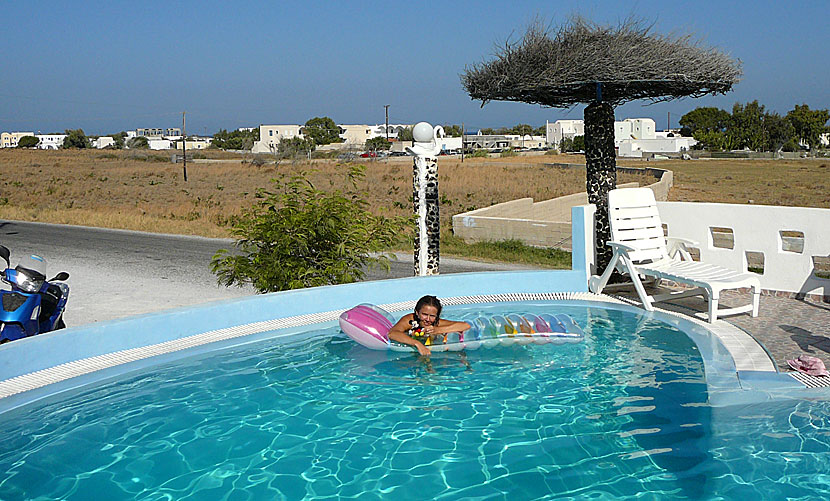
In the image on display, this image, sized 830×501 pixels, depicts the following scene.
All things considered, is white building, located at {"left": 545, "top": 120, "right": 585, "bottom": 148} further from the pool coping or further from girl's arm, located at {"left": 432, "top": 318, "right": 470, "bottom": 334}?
girl's arm, located at {"left": 432, "top": 318, "right": 470, "bottom": 334}

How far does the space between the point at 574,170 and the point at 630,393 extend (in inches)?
1595

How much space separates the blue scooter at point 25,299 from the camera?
5.50m

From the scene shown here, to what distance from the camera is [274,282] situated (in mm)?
8945

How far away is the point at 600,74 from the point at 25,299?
5.74 meters

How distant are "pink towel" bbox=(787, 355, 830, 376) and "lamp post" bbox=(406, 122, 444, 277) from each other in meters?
4.37

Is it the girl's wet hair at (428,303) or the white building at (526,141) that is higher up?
the white building at (526,141)

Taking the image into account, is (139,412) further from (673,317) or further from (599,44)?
(599,44)

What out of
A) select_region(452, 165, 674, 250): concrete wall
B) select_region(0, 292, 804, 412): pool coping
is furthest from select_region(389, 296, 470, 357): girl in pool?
select_region(452, 165, 674, 250): concrete wall

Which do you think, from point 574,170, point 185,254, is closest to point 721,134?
point 574,170

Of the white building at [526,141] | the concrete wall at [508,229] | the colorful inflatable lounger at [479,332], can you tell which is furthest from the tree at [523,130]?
the colorful inflatable lounger at [479,332]

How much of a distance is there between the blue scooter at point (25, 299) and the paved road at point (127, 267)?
107 cm

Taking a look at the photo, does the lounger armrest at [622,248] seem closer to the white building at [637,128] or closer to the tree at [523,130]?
the white building at [637,128]

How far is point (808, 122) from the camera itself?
71500mm

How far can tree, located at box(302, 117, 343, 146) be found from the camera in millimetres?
103312
